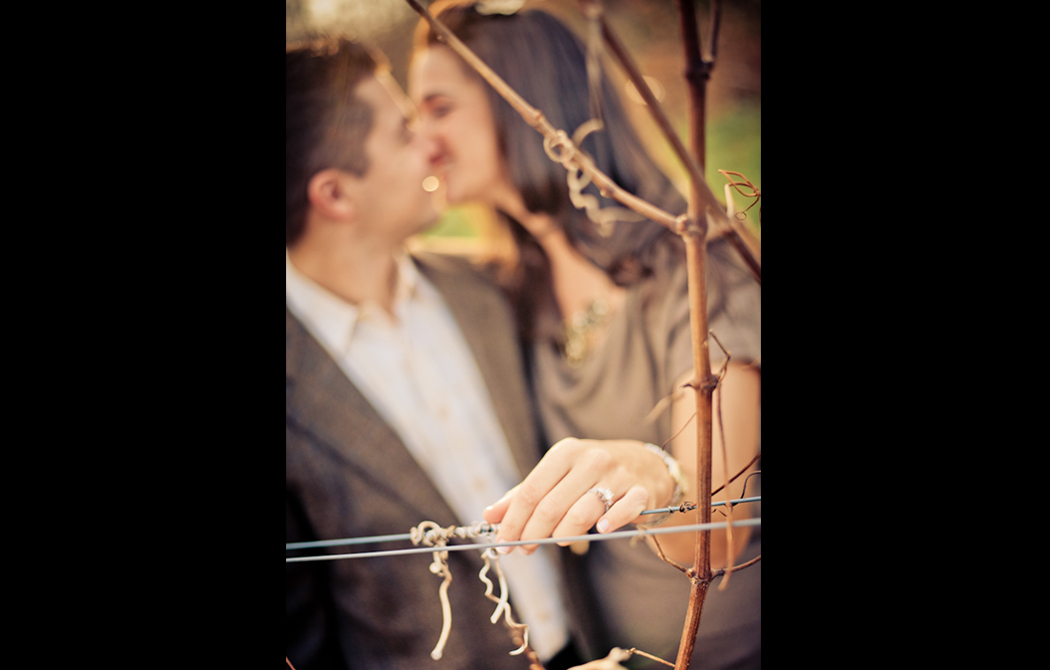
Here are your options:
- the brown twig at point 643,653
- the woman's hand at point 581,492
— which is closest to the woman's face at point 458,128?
the woman's hand at point 581,492

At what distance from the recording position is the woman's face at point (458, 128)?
4.55 feet

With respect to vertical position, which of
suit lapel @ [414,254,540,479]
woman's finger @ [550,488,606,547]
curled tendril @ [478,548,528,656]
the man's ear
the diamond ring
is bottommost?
curled tendril @ [478,548,528,656]

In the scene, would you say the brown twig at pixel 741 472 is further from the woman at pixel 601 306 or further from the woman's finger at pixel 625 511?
the woman's finger at pixel 625 511

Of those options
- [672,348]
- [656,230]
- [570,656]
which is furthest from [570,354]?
[570,656]

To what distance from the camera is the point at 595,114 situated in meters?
1.37

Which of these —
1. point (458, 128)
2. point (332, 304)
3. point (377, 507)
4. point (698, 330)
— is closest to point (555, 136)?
point (458, 128)

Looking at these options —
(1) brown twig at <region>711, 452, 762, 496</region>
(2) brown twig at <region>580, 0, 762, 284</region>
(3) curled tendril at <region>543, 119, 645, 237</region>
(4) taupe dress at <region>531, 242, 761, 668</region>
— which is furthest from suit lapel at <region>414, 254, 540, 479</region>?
(2) brown twig at <region>580, 0, 762, 284</region>

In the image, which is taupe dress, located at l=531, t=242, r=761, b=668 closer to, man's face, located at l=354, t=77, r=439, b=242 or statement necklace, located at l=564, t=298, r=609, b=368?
statement necklace, located at l=564, t=298, r=609, b=368

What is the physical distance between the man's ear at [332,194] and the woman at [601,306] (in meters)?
0.20

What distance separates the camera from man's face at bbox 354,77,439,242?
55.1 inches

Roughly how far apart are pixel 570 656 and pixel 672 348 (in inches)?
26.7

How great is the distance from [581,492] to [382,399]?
1.51 feet

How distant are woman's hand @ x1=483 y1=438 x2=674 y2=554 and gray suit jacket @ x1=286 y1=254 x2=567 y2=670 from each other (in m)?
0.07

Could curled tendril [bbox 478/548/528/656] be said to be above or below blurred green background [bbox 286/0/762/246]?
below
